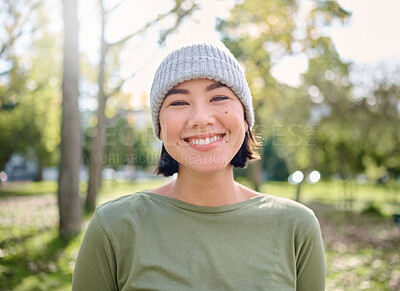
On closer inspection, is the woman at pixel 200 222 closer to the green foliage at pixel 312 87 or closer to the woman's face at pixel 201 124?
the woman's face at pixel 201 124

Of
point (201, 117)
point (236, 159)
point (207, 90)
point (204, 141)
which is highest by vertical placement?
point (207, 90)

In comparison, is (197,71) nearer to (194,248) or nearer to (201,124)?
(201,124)

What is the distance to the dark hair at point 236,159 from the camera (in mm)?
2096

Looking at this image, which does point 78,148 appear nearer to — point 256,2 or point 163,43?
point 163,43

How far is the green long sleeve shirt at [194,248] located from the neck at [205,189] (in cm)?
5

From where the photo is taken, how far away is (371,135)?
12.6 meters

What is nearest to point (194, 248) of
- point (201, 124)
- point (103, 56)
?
point (201, 124)

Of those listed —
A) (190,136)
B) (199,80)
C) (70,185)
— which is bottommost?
(70,185)

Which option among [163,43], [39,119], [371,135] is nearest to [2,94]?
[39,119]

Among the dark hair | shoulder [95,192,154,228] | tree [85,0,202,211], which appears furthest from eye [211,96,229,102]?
tree [85,0,202,211]

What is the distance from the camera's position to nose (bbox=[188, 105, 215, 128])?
5.38ft

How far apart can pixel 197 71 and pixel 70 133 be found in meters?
5.93

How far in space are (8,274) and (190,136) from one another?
464 centimetres

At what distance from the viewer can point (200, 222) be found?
171cm
